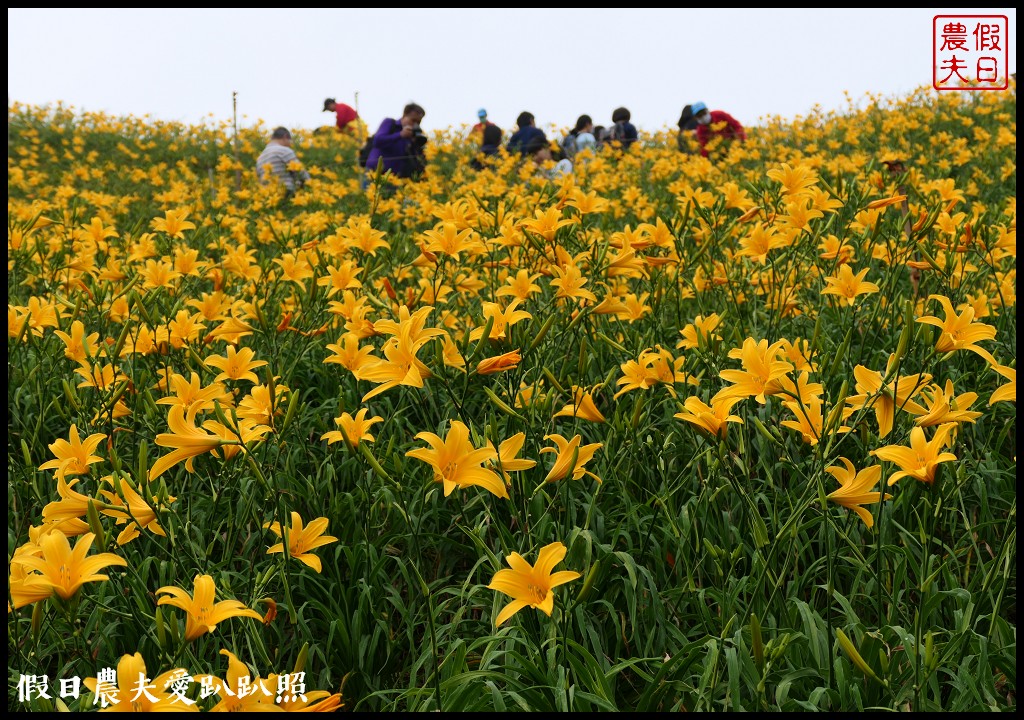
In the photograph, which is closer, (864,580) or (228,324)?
(864,580)

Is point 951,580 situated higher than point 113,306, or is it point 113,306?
point 113,306

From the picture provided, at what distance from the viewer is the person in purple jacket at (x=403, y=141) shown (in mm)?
9922

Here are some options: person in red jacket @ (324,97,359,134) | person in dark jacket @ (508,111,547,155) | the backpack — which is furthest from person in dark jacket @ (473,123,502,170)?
person in red jacket @ (324,97,359,134)

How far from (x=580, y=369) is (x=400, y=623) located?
2.88ft

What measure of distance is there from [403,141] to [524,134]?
2592mm

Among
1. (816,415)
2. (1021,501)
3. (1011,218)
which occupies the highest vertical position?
(1011,218)

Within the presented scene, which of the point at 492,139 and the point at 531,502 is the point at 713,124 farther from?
the point at 531,502

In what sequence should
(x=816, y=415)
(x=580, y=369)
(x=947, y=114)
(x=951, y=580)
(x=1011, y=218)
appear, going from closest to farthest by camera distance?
(x=816, y=415), (x=951, y=580), (x=580, y=369), (x=1011, y=218), (x=947, y=114)

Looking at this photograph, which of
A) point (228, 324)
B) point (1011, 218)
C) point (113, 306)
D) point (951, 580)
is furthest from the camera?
point (1011, 218)

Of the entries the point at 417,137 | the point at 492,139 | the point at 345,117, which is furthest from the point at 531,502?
the point at 345,117

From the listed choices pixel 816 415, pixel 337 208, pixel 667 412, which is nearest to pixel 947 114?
pixel 337 208

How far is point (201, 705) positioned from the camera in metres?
1.48

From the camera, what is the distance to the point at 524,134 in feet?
38.7

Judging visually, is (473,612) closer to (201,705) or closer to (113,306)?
(201,705)
